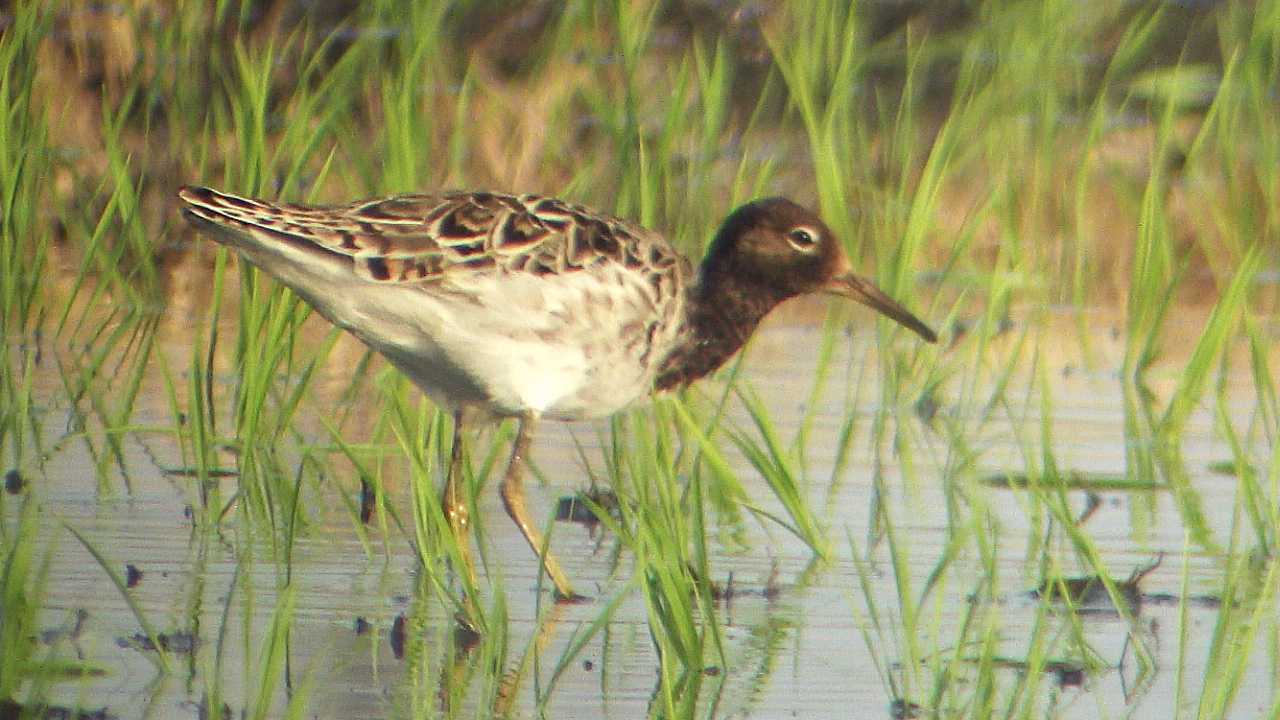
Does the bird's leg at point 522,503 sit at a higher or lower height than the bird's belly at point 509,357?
lower

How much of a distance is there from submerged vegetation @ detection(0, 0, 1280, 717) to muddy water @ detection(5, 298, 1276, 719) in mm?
17

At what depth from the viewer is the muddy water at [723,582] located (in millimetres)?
5000

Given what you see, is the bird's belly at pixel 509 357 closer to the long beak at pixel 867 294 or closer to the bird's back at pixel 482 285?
the bird's back at pixel 482 285

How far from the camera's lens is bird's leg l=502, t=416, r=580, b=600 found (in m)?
5.79

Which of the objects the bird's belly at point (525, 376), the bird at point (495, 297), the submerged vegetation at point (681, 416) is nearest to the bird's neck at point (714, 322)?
the bird at point (495, 297)

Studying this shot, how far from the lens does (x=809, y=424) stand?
6859 millimetres

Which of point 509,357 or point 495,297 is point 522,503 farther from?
point 495,297

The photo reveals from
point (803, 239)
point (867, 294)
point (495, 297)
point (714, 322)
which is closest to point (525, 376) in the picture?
point (495, 297)

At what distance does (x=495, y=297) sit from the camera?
20.4ft

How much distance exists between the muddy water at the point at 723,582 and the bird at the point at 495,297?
37 cm

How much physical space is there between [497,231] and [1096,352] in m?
3.06

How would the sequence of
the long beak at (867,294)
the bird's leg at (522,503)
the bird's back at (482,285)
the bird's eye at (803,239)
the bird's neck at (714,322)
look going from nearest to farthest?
the bird's leg at (522,503) < the bird's back at (482,285) < the bird's neck at (714,322) < the bird's eye at (803,239) < the long beak at (867,294)

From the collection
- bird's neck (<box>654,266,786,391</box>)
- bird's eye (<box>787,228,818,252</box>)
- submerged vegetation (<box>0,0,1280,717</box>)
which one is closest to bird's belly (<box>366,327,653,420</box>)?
submerged vegetation (<box>0,0,1280,717</box>)

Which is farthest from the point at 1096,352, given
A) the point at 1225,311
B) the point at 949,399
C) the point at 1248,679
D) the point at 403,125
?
the point at 1248,679
